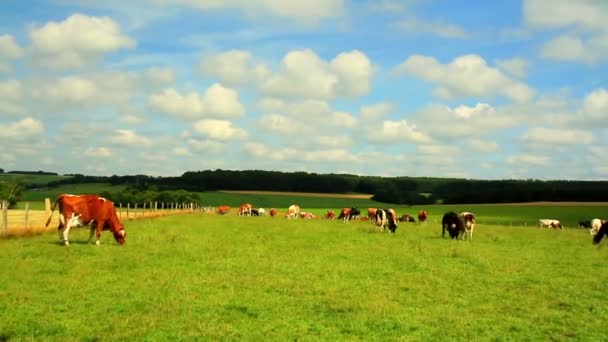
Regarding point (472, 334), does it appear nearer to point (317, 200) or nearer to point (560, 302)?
point (560, 302)

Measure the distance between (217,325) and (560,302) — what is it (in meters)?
8.92

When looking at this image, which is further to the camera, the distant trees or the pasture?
the distant trees

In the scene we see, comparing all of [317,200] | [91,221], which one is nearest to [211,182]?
[317,200]

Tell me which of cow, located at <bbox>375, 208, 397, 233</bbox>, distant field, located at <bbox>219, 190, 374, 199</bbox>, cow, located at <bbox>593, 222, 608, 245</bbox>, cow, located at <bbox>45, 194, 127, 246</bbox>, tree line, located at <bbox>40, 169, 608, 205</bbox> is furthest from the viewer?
distant field, located at <bbox>219, 190, 374, 199</bbox>

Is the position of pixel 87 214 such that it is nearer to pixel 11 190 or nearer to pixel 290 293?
pixel 290 293

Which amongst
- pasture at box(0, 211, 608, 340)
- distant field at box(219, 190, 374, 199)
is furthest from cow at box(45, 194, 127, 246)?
distant field at box(219, 190, 374, 199)

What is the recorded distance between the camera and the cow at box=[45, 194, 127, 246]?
73.4 ft

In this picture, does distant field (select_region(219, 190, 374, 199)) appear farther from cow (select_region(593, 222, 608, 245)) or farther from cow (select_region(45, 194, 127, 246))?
cow (select_region(45, 194, 127, 246))

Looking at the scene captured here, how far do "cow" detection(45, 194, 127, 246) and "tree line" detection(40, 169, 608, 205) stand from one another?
92165mm

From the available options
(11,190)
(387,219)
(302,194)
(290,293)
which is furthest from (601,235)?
(302,194)

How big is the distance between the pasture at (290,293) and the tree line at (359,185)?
92587 mm

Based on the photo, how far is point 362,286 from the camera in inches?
595

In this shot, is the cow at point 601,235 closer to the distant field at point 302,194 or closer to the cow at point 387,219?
the cow at point 387,219

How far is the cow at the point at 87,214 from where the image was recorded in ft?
73.4
